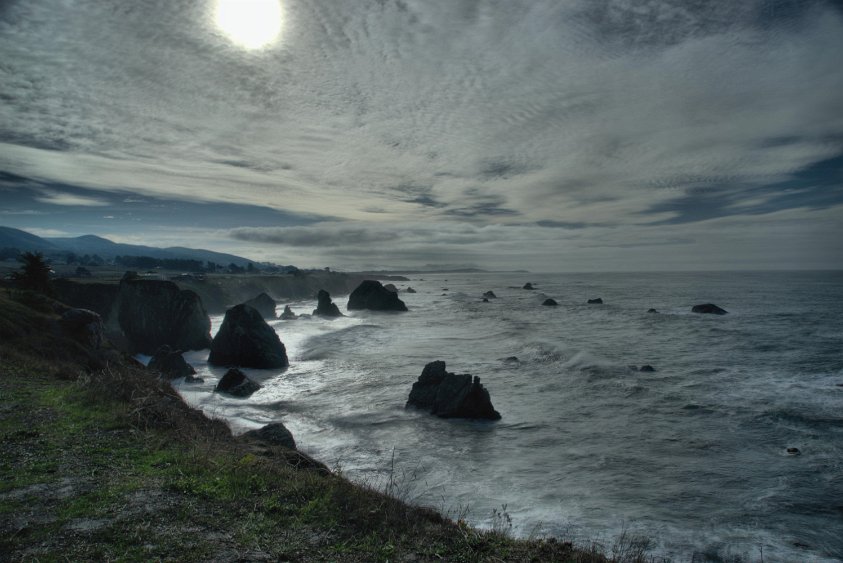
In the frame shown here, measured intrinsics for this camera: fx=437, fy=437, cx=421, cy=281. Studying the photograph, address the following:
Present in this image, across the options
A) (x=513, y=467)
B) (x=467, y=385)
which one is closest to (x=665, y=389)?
(x=467, y=385)

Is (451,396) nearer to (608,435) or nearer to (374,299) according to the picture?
(608,435)

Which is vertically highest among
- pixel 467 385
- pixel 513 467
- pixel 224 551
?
pixel 224 551

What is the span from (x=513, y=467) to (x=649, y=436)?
7120 mm

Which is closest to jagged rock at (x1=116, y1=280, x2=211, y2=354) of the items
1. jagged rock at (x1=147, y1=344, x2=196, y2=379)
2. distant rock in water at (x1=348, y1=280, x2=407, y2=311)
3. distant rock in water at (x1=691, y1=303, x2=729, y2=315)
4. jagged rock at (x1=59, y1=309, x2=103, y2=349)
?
jagged rock at (x1=147, y1=344, x2=196, y2=379)

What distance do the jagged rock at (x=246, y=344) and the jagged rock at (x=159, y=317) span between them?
27.6 ft

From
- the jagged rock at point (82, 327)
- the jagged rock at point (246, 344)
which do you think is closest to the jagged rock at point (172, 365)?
the jagged rock at point (246, 344)

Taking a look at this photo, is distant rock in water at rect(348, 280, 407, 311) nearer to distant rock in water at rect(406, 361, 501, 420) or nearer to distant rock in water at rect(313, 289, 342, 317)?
distant rock in water at rect(313, 289, 342, 317)

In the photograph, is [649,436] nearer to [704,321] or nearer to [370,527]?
[370,527]

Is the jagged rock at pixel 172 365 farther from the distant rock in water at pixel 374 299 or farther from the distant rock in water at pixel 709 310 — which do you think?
the distant rock in water at pixel 709 310

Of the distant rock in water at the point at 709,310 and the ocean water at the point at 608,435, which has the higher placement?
the distant rock in water at the point at 709,310

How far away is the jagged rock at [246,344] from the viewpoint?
33.6 meters

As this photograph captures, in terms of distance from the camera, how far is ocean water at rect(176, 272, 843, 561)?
1220cm

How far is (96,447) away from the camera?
32.7 feet

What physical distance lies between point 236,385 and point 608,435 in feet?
68.2
